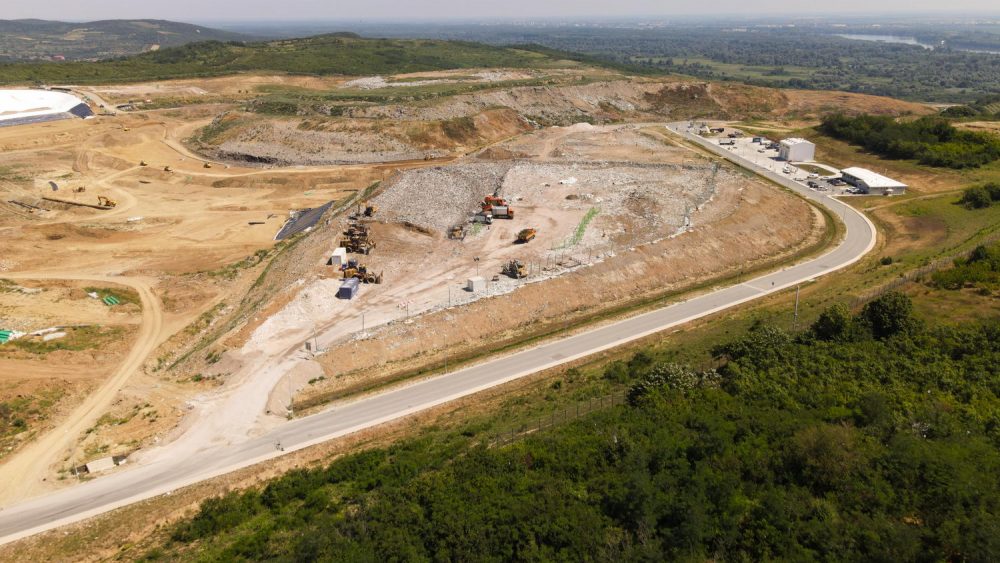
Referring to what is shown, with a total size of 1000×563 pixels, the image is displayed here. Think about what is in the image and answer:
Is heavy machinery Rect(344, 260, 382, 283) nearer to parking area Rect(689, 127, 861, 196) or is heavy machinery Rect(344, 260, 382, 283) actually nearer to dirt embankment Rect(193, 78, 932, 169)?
dirt embankment Rect(193, 78, 932, 169)

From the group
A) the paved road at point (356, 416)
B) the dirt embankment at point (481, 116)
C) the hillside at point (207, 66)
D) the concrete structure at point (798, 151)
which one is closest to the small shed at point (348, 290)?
the paved road at point (356, 416)

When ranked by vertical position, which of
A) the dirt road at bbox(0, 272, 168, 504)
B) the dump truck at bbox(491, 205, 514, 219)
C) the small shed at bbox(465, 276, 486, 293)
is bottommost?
the dirt road at bbox(0, 272, 168, 504)

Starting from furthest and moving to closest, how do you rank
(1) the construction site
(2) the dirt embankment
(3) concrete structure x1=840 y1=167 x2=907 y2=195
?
(2) the dirt embankment
(3) concrete structure x1=840 y1=167 x2=907 y2=195
(1) the construction site

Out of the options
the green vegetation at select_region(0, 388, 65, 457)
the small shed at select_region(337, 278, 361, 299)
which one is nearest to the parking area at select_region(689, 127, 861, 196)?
the small shed at select_region(337, 278, 361, 299)

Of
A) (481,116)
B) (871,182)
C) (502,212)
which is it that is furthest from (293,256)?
(871,182)

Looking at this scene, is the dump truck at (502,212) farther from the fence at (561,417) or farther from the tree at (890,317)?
the tree at (890,317)

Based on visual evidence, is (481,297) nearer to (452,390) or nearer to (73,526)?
(452,390)

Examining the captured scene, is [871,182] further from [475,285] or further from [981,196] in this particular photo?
[475,285]
